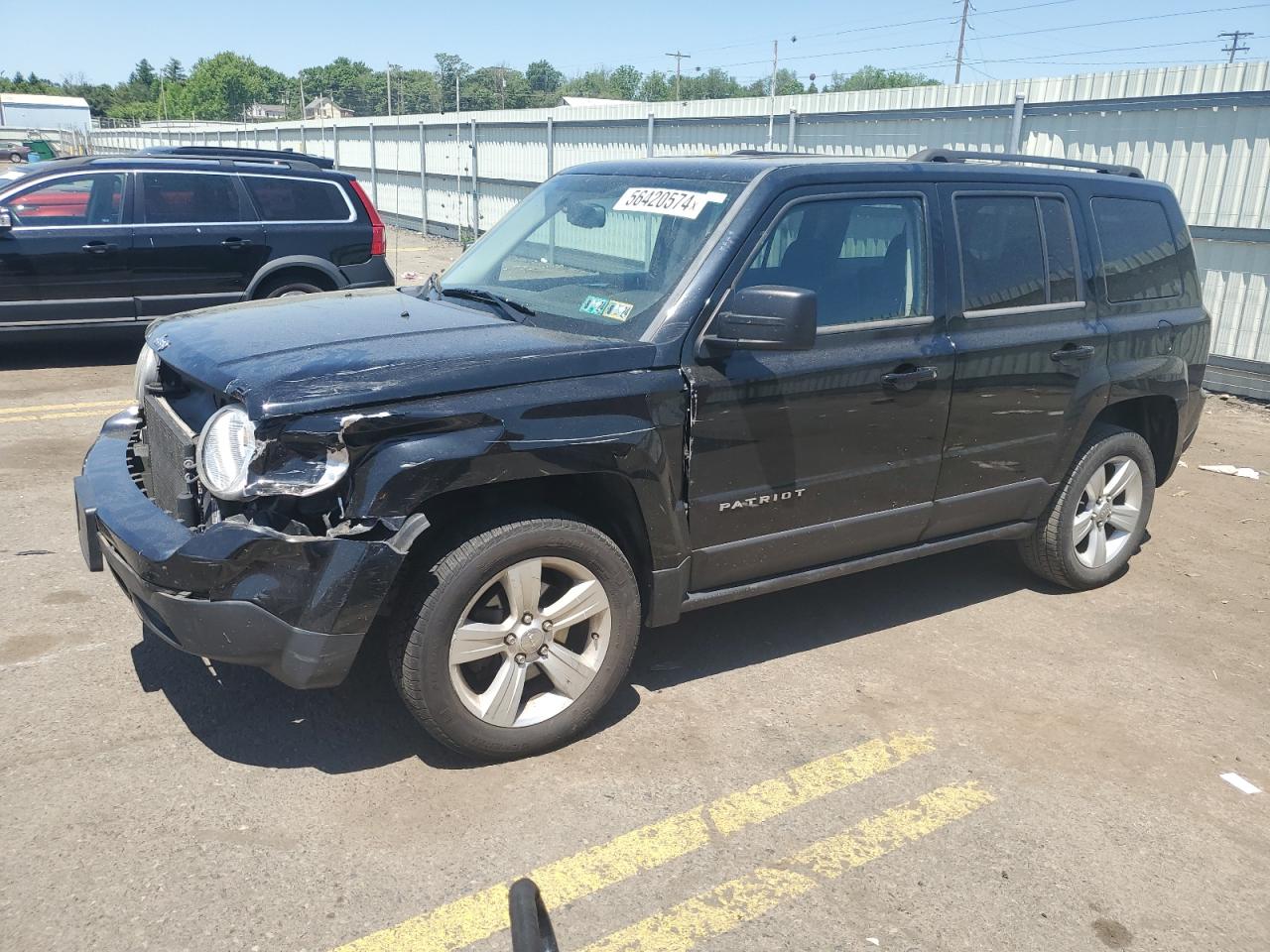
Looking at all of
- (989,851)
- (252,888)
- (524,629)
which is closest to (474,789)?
(524,629)

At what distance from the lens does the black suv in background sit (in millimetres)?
8969

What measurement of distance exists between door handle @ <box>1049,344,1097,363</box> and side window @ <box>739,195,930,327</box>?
0.79 m

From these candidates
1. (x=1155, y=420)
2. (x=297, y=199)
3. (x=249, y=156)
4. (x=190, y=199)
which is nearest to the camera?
(x=1155, y=420)

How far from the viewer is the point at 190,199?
31.3 ft

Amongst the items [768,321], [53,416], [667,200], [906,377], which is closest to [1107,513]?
[906,377]

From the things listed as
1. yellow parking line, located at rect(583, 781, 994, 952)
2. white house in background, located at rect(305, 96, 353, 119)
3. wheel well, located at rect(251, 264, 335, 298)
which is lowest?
yellow parking line, located at rect(583, 781, 994, 952)

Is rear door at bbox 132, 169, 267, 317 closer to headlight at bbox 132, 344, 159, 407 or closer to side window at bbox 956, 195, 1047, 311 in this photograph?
headlight at bbox 132, 344, 159, 407

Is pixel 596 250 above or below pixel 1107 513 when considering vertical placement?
above

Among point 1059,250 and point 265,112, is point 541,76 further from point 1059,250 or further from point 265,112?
point 1059,250

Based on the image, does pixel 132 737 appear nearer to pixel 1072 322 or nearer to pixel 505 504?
pixel 505 504

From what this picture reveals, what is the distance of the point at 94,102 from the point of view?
128m

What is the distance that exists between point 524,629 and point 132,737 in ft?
4.56

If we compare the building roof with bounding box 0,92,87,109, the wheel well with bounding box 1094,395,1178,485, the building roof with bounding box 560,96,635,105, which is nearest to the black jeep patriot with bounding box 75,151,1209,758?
the wheel well with bounding box 1094,395,1178,485

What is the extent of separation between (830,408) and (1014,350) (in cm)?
104
